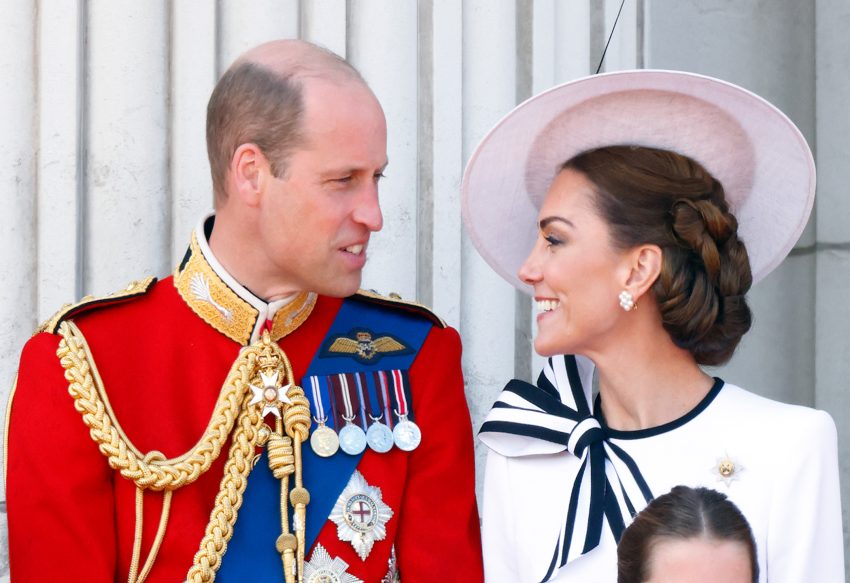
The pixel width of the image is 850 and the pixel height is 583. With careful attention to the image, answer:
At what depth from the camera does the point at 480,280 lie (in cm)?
378

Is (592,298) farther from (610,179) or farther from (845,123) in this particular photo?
(845,123)

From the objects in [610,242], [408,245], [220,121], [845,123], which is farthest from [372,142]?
[845,123]

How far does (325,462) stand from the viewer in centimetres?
278

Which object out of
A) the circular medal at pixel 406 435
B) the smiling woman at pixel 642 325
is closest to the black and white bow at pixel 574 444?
the smiling woman at pixel 642 325

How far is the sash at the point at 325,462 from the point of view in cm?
269

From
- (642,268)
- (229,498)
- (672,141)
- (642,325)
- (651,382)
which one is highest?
(672,141)

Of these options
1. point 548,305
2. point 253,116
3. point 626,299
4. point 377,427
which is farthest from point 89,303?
point 626,299

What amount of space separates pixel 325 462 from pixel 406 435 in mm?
168

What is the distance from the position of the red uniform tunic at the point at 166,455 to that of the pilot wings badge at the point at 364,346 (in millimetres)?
32

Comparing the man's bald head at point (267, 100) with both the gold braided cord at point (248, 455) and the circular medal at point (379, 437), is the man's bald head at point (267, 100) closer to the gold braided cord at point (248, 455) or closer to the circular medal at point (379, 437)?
the gold braided cord at point (248, 455)

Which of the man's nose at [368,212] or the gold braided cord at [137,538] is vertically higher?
the man's nose at [368,212]

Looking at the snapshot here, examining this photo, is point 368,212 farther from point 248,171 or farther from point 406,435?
point 406,435

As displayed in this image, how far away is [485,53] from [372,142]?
41.7 inches

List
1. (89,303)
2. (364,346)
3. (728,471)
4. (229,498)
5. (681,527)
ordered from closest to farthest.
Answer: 1. (681,527)
2. (728,471)
3. (229,498)
4. (89,303)
5. (364,346)
